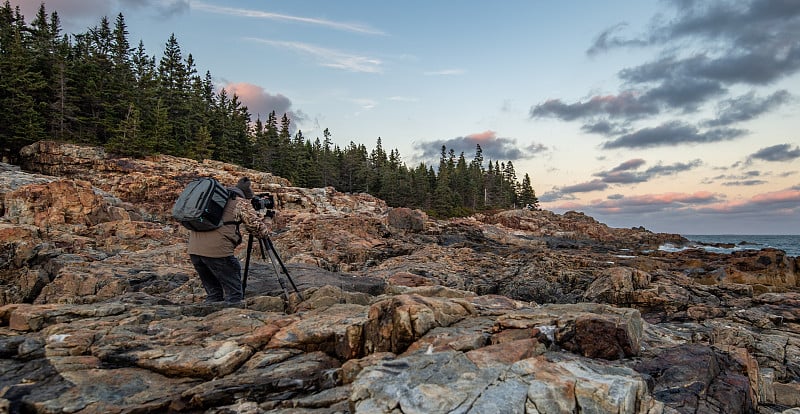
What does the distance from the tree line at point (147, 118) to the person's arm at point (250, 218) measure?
41.4 m

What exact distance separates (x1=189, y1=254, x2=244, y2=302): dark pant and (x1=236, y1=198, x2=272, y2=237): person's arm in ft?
2.21

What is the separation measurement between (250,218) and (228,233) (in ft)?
1.54

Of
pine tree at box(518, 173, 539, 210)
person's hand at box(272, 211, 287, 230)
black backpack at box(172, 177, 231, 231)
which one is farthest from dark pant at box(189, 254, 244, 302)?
pine tree at box(518, 173, 539, 210)

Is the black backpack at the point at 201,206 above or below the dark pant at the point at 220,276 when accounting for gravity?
above

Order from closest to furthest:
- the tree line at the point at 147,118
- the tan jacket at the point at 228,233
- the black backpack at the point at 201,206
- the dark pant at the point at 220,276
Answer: the black backpack at the point at 201,206, the tan jacket at the point at 228,233, the dark pant at the point at 220,276, the tree line at the point at 147,118

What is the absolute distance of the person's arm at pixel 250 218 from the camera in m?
7.29

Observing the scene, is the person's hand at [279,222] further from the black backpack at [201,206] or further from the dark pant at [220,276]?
the black backpack at [201,206]

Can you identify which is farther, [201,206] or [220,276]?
[220,276]

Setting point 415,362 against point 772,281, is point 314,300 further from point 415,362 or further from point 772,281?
point 772,281

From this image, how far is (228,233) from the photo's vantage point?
7215 millimetres

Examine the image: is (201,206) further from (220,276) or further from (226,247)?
(220,276)

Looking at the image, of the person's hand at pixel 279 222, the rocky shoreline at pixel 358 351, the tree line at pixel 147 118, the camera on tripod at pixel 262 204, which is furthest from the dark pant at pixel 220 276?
the tree line at pixel 147 118

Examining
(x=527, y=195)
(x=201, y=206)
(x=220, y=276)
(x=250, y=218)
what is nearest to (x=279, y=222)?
(x=220, y=276)

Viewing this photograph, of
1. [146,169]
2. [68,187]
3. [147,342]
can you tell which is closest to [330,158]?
[146,169]
